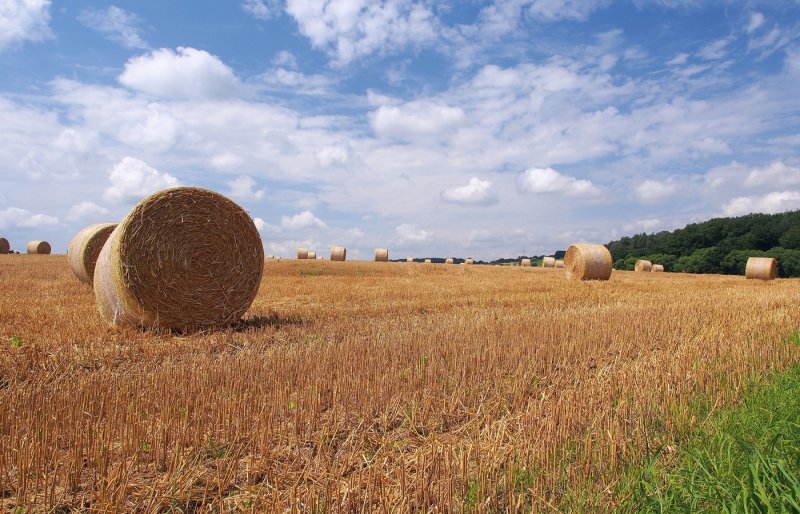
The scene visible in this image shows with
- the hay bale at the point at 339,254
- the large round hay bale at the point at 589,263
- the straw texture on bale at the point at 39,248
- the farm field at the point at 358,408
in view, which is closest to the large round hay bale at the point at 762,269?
the large round hay bale at the point at 589,263

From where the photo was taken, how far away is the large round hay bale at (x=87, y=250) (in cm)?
1561

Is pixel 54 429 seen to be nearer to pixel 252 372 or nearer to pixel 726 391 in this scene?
pixel 252 372

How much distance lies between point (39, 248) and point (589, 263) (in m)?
37.3

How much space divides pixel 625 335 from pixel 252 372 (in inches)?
199

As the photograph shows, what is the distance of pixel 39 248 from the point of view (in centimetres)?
3841

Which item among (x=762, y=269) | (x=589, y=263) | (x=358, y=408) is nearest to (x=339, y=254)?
(x=589, y=263)

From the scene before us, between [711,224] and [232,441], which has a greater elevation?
[711,224]

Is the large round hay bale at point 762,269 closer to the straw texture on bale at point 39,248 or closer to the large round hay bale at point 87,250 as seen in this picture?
the large round hay bale at point 87,250

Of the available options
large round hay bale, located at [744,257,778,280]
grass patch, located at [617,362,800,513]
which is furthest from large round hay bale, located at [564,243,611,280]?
grass patch, located at [617,362,800,513]

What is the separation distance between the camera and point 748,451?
10.6 ft

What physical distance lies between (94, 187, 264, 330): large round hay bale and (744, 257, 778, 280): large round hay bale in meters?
23.1

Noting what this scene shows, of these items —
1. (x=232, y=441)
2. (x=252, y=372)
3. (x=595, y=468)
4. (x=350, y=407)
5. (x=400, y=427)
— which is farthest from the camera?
(x=252, y=372)

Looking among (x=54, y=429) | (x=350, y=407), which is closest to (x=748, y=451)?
(x=350, y=407)

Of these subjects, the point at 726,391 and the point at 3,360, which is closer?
the point at 726,391
